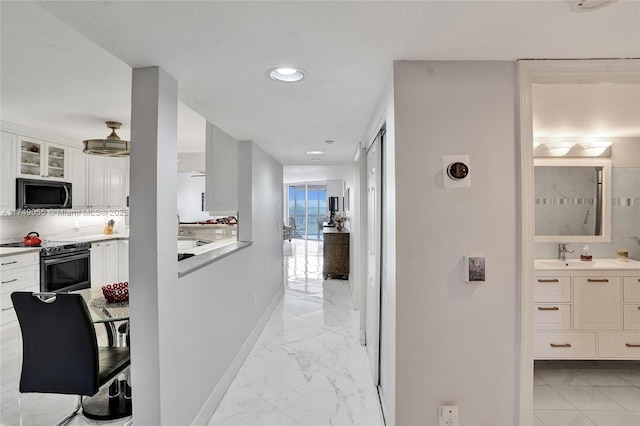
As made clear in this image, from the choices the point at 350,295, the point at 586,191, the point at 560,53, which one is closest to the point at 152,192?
the point at 560,53

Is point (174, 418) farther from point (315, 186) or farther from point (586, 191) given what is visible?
point (315, 186)

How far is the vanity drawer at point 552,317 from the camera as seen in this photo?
281 centimetres

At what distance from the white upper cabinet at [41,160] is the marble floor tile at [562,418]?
18.3 ft

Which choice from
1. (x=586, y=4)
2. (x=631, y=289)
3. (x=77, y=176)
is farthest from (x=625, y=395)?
(x=77, y=176)

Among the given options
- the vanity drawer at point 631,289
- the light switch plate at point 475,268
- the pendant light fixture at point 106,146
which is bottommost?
the vanity drawer at point 631,289

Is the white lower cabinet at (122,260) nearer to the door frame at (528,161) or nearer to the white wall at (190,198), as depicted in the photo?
the white wall at (190,198)

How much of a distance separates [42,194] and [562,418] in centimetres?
564

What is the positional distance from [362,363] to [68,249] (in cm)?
402

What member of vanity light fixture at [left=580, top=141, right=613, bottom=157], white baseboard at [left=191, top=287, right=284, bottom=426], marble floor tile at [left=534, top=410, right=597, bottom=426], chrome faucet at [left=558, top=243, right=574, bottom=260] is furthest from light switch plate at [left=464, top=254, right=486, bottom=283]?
vanity light fixture at [left=580, top=141, right=613, bottom=157]

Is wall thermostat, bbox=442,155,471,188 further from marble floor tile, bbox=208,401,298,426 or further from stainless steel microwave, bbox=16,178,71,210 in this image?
stainless steel microwave, bbox=16,178,71,210

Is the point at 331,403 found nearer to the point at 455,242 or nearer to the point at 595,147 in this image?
the point at 455,242

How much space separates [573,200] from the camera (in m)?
3.19

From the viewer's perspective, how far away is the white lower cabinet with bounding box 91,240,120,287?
494 centimetres

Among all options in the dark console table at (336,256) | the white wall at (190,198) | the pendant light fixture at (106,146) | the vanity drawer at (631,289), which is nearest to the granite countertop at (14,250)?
the pendant light fixture at (106,146)
